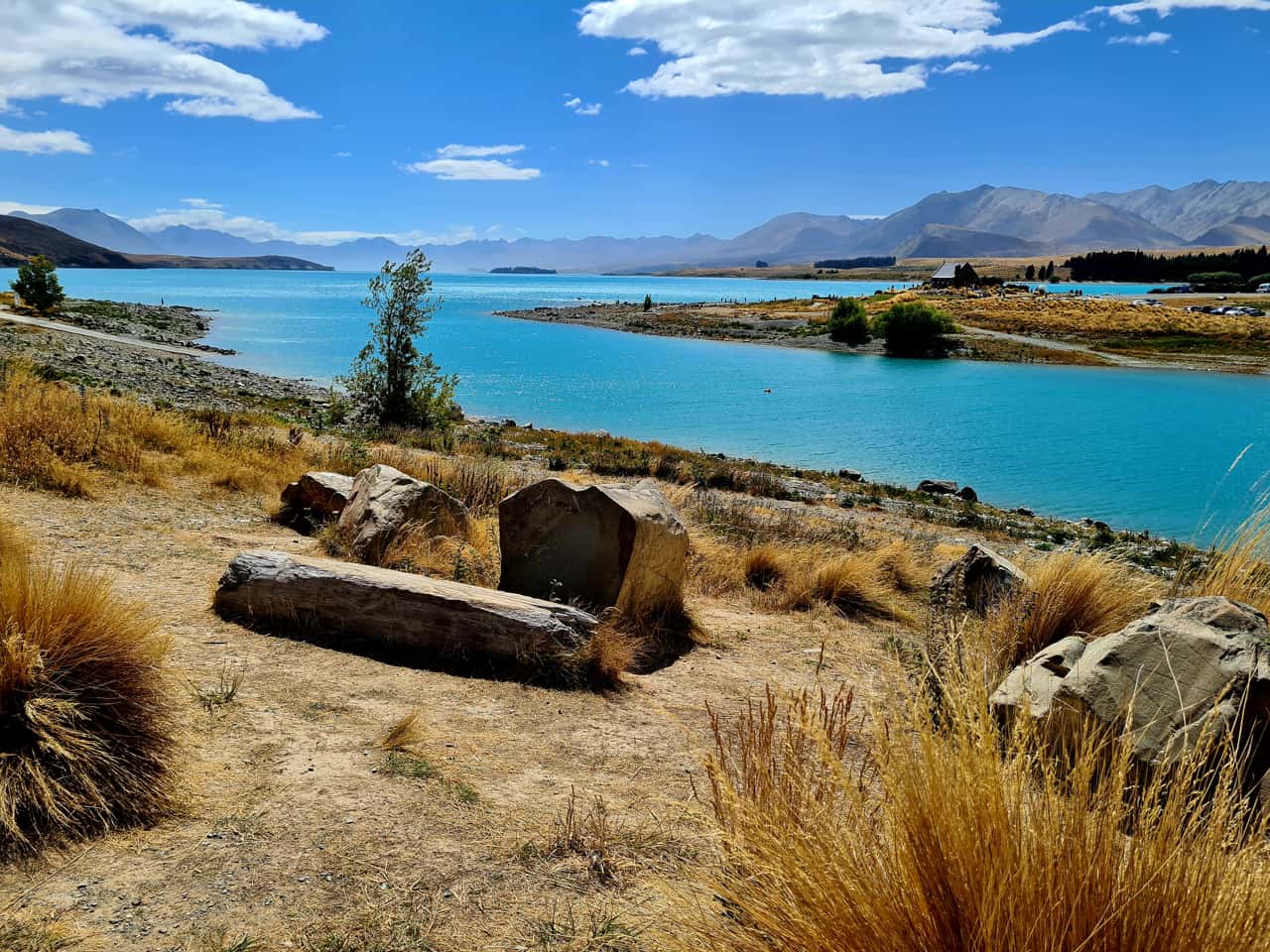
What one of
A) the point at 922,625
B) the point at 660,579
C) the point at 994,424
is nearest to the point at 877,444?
the point at 994,424

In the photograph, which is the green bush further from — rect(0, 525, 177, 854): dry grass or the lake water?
rect(0, 525, 177, 854): dry grass

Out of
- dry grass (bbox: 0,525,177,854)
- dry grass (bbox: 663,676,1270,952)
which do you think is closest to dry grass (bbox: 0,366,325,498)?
dry grass (bbox: 0,525,177,854)

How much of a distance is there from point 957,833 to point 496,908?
6.57ft

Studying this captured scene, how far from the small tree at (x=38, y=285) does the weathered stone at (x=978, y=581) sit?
54764 mm

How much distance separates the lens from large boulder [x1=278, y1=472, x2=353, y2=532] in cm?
958

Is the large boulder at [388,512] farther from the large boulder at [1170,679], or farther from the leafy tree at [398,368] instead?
the leafy tree at [398,368]

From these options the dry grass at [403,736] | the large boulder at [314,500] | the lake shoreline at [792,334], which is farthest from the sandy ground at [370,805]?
the lake shoreline at [792,334]

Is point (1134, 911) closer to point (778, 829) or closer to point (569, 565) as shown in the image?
point (778, 829)

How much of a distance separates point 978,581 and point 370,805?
Answer: 6214 mm

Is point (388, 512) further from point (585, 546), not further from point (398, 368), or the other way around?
point (398, 368)

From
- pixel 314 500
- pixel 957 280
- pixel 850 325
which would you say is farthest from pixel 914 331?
pixel 957 280

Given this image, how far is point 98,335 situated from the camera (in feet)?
146

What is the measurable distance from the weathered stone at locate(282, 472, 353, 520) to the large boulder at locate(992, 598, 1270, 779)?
23.7 feet

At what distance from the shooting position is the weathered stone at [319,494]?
9570 mm
